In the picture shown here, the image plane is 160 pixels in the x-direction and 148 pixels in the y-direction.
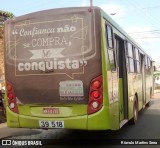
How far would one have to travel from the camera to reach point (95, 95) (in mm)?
7344

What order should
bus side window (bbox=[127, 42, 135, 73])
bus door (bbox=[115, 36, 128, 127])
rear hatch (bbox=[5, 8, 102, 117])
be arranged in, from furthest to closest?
bus side window (bbox=[127, 42, 135, 73]) → bus door (bbox=[115, 36, 128, 127]) → rear hatch (bbox=[5, 8, 102, 117])

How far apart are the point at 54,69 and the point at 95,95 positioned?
1.07m

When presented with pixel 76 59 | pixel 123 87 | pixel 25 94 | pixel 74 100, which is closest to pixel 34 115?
pixel 25 94

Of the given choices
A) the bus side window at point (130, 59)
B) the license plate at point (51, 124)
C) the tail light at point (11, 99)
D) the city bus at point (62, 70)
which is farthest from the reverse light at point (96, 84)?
the bus side window at point (130, 59)

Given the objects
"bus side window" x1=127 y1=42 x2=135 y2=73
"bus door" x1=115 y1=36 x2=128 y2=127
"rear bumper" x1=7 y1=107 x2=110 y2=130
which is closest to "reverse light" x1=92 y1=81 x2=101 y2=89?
"rear bumper" x1=7 y1=107 x2=110 y2=130

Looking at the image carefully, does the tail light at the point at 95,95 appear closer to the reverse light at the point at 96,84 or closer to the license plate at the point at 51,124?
the reverse light at the point at 96,84

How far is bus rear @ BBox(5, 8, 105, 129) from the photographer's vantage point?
7.39 m

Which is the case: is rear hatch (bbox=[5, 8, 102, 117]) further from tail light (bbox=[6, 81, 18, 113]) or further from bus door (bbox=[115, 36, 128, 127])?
bus door (bbox=[115, 36, 128, 127])

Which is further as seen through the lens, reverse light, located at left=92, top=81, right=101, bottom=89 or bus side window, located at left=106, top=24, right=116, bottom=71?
bus side window, located at left=106, top=24, right=116, bottom=71

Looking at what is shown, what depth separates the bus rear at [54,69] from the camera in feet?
24.3

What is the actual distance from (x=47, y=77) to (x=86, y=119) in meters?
1.26

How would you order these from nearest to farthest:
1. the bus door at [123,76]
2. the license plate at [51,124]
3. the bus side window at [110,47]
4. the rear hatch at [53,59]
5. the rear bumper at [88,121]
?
the rear bumper at [88,121]
the rear hatch at [53,59]
the license plate at [51,124]
the bus side window at [110,47]
the bus door at [123,76]

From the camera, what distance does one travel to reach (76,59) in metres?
7.52

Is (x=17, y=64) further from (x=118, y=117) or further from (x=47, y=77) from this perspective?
(x=118, y=117)
